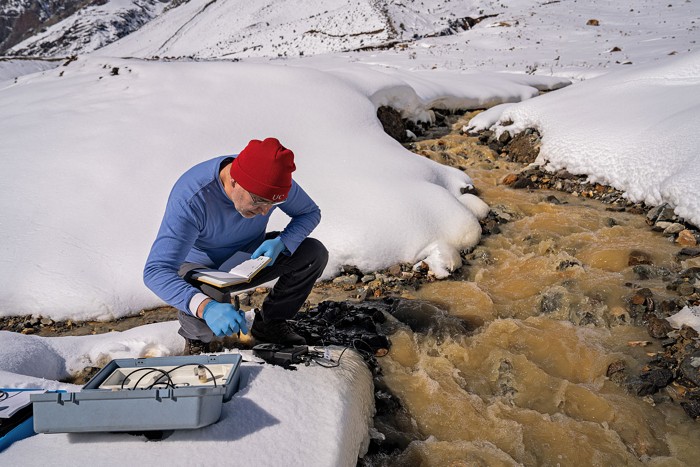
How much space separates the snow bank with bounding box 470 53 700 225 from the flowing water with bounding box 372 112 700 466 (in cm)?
58

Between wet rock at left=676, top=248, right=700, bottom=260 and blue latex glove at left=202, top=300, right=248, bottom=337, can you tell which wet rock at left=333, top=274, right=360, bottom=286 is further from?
wet rock at left=676, top=248, right=700, bottom=260

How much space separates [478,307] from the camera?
3.77 meters

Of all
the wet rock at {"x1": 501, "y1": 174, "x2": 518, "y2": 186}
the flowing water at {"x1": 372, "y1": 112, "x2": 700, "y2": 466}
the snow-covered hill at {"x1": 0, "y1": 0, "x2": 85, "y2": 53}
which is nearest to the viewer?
the flowing water at {"x1": 372, "y1": 112, "x2": 700, "y2": 466}

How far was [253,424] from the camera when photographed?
2.03 m

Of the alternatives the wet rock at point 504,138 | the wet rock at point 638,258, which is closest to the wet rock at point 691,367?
the wet rock at point 638,258

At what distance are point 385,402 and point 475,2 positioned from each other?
3398 cm

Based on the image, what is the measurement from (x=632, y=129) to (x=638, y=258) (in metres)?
2.66

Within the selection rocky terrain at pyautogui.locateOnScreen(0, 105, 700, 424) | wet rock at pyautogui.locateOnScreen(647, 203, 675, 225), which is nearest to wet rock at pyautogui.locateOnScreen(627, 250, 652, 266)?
rocky terrain at pyautogui.locateOnScreen(0, 105, 700, 424)

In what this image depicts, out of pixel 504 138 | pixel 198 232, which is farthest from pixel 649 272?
pixel 504 138

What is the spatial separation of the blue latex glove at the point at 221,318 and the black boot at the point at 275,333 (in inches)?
28.4

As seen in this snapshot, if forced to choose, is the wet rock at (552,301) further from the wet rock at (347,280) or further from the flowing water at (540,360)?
the wet rock at (347,280)

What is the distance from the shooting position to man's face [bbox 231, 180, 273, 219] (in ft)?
7.68

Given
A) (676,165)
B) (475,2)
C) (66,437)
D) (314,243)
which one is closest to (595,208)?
(676,165)

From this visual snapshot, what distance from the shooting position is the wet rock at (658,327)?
10.3 ft
